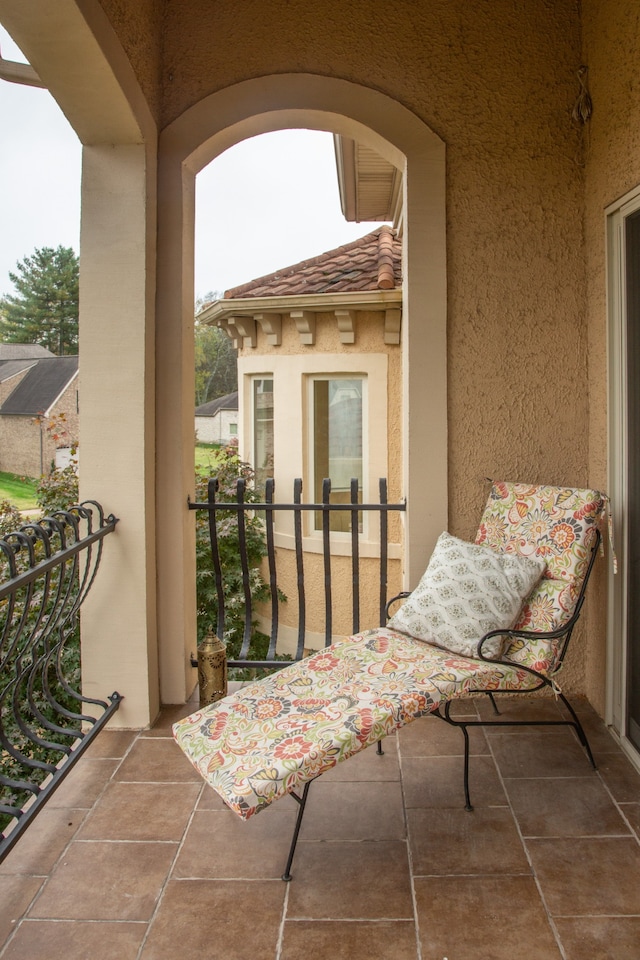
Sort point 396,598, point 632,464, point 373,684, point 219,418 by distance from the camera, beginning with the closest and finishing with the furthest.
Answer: point 373,684
point 632,464
point 396,598
point 219,418

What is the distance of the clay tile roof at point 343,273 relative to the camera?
6000 millimetres

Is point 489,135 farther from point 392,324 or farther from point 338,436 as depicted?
point 338,436

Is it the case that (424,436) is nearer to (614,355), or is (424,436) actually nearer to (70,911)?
(614,355)

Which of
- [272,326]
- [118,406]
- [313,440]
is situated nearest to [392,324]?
[272,326]

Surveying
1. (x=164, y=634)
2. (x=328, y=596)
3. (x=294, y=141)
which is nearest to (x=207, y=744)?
(x=164, y=634)

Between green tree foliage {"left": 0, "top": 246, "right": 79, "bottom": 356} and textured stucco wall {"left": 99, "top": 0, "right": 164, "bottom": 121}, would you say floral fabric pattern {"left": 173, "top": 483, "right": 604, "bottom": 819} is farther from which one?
green tree foliage {"left": 0, "top": 246, "right": 79, "bottom": 356}

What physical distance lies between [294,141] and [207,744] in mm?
32095

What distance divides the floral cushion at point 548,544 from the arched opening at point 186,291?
0.38m

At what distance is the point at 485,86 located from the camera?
3.06 meters

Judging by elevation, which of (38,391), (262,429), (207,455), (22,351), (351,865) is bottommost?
(351,865)

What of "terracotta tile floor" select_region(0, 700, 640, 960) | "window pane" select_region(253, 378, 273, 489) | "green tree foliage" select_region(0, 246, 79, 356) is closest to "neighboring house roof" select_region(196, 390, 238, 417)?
"green tree foliage" select_region(0, 246, 79, 356)

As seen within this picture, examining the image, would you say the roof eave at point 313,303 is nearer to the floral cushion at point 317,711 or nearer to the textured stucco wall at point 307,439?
the textured stucco wall at point 307,439

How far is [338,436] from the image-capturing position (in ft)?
22.0

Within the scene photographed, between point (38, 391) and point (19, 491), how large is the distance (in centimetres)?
88
